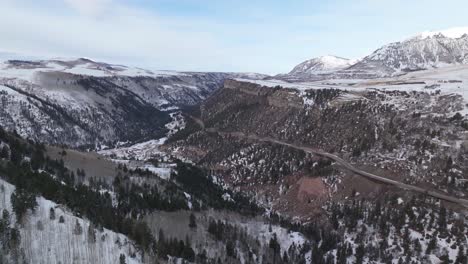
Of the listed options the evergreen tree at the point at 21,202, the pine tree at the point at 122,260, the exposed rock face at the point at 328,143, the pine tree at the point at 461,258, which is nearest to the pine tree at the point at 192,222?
the exposed rock face at the point at 328,143

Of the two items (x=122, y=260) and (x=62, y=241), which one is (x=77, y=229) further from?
(x=122, y=260)

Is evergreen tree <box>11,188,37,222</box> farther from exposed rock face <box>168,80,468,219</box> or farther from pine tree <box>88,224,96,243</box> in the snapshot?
exposed rock face <box>168,80,468,219</box>

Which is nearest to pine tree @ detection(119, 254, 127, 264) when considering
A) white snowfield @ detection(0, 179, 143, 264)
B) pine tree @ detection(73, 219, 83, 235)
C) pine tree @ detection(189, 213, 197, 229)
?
white snowfield @ detection(0, 179, 143, 264)

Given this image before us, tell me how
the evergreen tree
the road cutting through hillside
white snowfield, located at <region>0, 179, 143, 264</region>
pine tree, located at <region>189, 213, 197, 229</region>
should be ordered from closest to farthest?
white snowfield, located at <region>0, 179, 143, 264</region> < the evergreen tree < pine tree, located at <region>189, 213, 197, 229</region> < the road cutting through hillside

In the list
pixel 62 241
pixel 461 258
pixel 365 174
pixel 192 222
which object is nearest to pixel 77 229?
pixel 62 241

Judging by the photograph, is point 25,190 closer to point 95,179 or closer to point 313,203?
point 95,179

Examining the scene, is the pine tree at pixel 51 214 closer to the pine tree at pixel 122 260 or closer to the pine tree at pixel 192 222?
the pine tree at pixel 122 260

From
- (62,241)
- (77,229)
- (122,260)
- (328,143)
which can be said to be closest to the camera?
(122,260)

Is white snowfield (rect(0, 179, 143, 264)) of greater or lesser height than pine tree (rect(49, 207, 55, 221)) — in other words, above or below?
below
